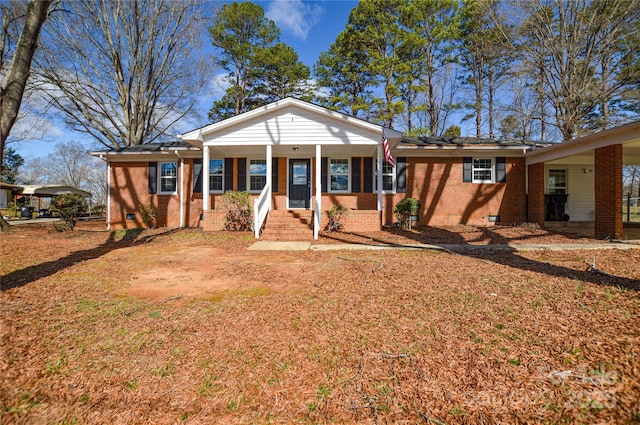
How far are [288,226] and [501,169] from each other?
30.0 ft

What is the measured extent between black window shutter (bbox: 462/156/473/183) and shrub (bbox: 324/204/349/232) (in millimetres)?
5689

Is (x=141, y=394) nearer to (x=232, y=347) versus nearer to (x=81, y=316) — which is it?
(x=232, y=347)

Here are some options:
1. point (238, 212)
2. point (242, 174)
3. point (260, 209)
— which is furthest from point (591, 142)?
point (242, 174)

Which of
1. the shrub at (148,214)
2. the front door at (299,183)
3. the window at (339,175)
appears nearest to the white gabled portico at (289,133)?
the window at (339,175)

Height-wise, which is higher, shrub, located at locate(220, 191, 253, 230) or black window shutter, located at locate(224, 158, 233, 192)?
black window shutter, located at locate(224, 158, 233, 192)

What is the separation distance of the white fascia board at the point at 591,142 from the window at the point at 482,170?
151cm

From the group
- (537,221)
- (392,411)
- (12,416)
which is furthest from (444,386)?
(537,221)

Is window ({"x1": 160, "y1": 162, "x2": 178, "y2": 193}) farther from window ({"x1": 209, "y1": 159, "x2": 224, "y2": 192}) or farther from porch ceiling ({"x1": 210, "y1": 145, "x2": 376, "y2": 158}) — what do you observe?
porch ceiling ({"x1": 210, "y1": 145, "x2": 376, "y2": 158})

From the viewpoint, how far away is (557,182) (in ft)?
41.7

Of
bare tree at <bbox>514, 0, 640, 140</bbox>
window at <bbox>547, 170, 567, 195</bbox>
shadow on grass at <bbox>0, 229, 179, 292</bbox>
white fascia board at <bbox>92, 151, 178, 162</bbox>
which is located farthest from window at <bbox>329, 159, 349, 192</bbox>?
bare tree at <bbox>514, 0, 640, 140</bbox>

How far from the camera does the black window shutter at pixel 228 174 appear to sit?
12.3 m

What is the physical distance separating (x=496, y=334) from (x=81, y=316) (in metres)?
4.21

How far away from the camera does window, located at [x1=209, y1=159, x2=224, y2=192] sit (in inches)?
487

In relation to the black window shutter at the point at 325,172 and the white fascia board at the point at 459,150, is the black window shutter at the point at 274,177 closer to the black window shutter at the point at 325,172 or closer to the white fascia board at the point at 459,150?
the black window shutter at the point at 325,172
